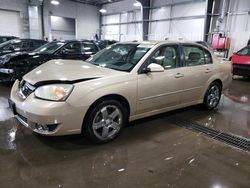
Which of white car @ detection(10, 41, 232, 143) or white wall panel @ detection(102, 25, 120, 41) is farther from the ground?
white wall panel @ detection(102, 25, 120, 41)

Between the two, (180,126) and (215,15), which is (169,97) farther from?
(215,15)

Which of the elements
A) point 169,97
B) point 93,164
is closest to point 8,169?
point 93,164

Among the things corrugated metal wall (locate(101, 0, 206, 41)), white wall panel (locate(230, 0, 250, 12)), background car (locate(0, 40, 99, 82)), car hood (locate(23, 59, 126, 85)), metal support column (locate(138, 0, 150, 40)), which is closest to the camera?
car hood (locate(23, 59, 126, 85))

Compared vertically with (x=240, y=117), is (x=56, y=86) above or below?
above

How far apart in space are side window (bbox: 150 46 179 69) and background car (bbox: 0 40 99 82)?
3442mm

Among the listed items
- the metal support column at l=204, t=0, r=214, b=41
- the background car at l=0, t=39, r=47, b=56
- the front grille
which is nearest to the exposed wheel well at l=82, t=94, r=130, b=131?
the front grille

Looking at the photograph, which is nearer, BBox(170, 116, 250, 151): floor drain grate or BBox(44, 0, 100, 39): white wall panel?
BBox(170, 116, 250, 151): floor drain grate

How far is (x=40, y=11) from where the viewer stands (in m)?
16.5

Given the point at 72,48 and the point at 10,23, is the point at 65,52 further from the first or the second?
the point at 10,23

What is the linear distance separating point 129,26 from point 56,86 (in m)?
16.5

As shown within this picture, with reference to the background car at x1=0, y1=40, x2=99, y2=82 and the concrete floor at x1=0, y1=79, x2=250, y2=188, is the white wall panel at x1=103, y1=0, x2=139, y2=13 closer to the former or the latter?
the background car at x1=0, y1=40, x2=99, y2=82

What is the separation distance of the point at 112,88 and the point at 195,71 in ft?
5.94

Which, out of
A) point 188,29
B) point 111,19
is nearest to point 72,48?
point 188,29

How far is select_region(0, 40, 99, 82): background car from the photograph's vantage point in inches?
226
